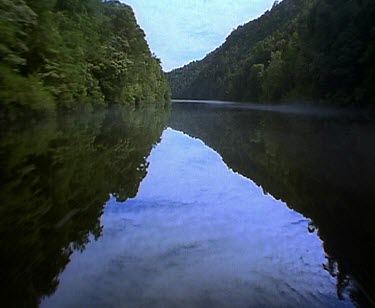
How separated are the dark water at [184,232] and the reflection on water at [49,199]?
2 centimetres

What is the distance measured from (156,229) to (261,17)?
170 m

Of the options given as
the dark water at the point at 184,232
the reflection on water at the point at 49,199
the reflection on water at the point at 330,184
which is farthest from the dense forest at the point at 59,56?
the reflection on water at the point at 330,184

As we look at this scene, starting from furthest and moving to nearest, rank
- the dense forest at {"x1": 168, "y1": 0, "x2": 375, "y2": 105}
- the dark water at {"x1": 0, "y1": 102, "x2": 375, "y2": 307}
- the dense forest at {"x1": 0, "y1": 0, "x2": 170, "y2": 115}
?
the dense forest at {"x1": 168, "y1": 0, "x2": 375, "y2": 105}, the dense forest at {"x1": 0, "y1": 0, "x2": 170, "y2": 115}, the dark water at {"x1": 0, "y1": 102, "x2": 375, "y2": 307}

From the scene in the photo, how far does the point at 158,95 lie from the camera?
304 feet

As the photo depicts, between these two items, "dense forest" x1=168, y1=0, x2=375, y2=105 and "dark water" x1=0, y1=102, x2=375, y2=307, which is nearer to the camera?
"dark water" x1=0, y1=102, x2=375, y2=307

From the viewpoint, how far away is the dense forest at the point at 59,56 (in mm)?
17641

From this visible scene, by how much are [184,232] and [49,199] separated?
8.37ft

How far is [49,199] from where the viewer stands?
7.43 metres

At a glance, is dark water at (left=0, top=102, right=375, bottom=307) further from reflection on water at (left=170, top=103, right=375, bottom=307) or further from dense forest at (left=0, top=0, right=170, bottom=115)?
dense forest at (left=0, top=0, right=170, bottom=115)

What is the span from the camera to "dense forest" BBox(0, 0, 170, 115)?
695 inches

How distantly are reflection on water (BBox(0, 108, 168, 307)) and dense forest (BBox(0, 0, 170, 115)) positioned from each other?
4.33 m

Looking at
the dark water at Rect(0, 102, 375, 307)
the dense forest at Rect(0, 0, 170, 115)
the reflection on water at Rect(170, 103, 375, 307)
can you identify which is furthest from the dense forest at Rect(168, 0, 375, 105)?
the dark water at Rect(0, 102, 375, 307)

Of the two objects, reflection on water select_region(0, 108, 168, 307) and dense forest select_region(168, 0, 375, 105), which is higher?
reflection on water select_region(0, 108, 168, 307)

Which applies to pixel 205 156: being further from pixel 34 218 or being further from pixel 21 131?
pixel 34 218
